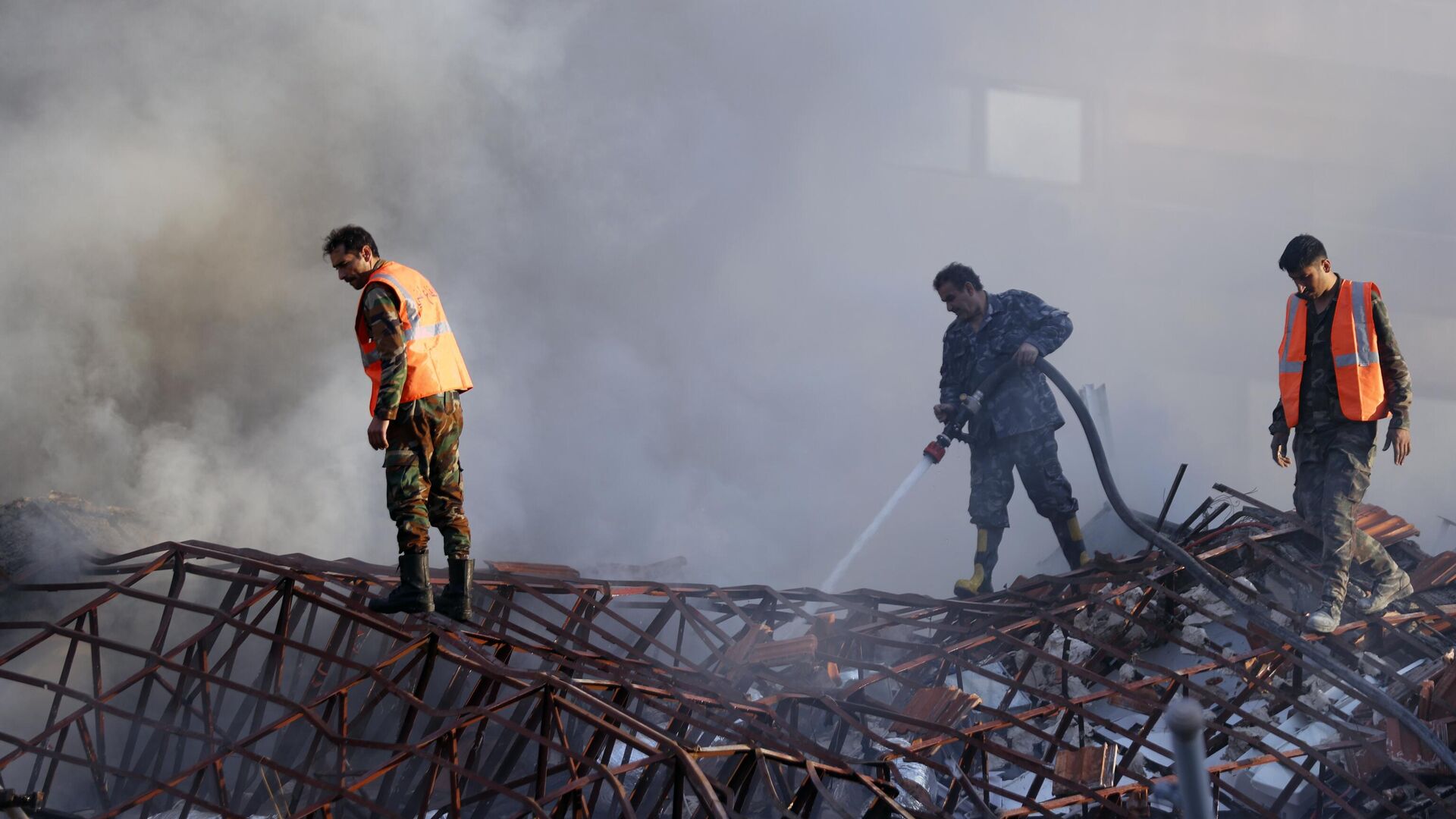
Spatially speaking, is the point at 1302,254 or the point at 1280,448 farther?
the point at 1280,448

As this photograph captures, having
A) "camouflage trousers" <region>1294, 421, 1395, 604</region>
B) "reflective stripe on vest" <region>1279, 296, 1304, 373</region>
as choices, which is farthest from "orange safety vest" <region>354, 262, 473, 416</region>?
"camouflage trousers" <region>1294, 421, 1395, 604</region>

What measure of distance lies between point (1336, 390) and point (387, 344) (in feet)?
15.9

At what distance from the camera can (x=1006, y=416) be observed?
7828mm

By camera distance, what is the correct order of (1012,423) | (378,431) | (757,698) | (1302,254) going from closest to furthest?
(378,431)
(1302,254)
(757,698)
(1012,423)

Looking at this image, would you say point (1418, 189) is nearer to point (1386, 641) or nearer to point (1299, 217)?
point (1299, 217)

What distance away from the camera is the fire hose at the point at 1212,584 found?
5.36 metres

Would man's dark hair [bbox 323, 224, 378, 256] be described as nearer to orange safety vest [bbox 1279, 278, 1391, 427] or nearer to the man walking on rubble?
the man walking on rubble

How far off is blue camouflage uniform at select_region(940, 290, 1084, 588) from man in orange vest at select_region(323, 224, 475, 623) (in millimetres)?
3891

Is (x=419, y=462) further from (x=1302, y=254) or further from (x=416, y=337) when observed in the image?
(x=1302, y=254)

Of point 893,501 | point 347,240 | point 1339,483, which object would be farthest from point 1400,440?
point 347,240

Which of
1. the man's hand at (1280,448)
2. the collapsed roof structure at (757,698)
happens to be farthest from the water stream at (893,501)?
the man's hand at (1280,448)

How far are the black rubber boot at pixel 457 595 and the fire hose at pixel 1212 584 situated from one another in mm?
3465

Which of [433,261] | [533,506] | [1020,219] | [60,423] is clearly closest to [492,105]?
[433,261]

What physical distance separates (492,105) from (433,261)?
1910 mm
